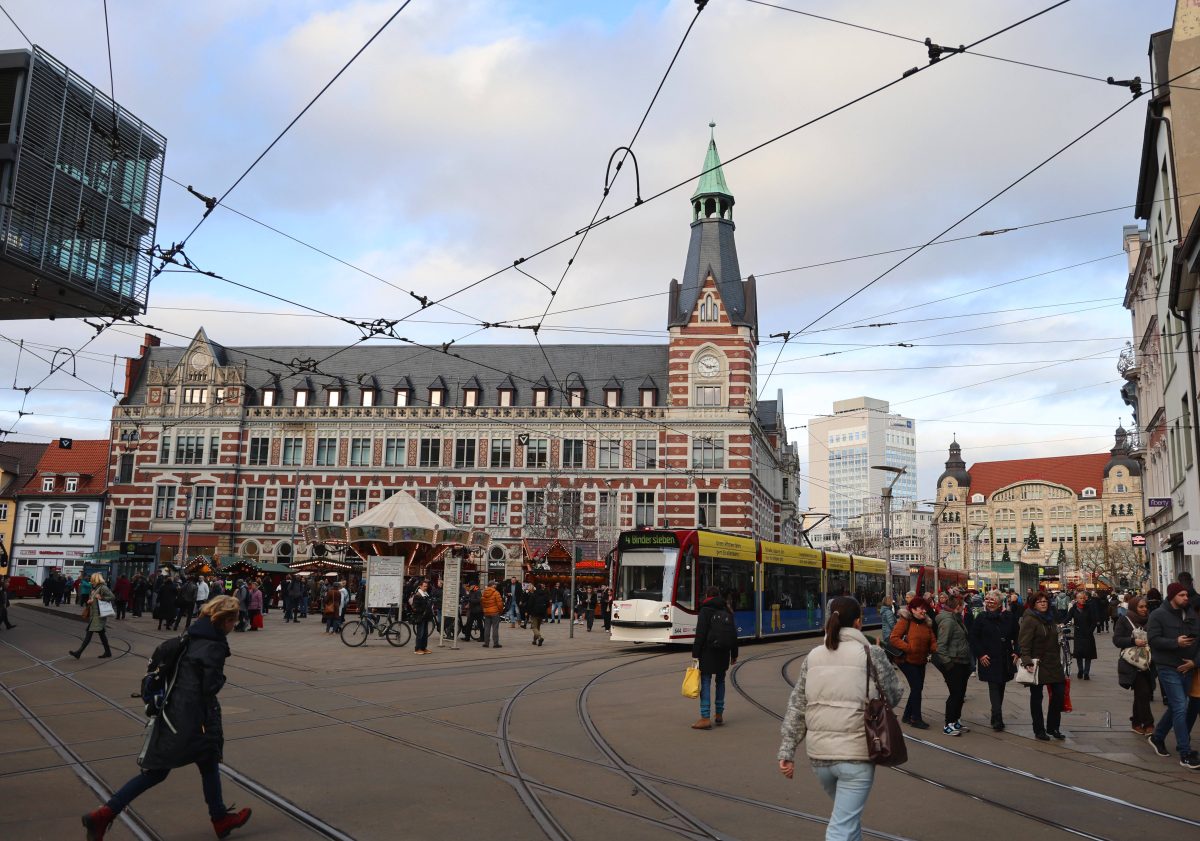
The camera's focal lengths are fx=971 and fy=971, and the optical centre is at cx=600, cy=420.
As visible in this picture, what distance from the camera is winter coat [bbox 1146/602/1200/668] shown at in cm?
944

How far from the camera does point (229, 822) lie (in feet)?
21.1

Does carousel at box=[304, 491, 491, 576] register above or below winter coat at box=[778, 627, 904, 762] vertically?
above

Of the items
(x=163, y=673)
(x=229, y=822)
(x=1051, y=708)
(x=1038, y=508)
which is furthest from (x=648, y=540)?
(x=1038, y=508)

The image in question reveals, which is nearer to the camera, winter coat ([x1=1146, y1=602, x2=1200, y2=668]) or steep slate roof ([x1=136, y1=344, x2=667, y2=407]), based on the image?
winter coat ([x1=1146, y1=602, x2=1200, y2=668])

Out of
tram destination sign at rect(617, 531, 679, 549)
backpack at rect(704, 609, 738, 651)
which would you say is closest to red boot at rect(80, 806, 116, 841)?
backpack at rect(704, 609, 738, 651)

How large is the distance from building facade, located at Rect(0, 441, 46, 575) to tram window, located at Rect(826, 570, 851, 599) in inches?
2071

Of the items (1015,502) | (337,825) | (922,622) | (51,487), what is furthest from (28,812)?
(1015,502)

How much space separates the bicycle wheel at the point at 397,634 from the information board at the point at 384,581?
63 cm

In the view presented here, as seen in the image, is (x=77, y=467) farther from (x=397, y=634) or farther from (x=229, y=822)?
(x=229, y=822)

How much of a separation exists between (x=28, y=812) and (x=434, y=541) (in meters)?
22.9

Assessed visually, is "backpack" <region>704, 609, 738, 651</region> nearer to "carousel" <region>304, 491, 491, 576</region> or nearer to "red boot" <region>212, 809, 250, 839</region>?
"red boot" <region>212, 809, 250, 839</region>

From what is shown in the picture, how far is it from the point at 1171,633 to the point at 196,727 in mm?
8851

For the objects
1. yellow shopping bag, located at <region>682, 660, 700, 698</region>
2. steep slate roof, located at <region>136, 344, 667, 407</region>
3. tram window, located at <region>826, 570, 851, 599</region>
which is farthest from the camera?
steep slate roof, located at <region>136, 344, 667, 407</region>

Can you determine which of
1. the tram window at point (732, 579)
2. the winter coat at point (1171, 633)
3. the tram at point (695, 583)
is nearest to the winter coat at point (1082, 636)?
the tram at point (695, 583)
